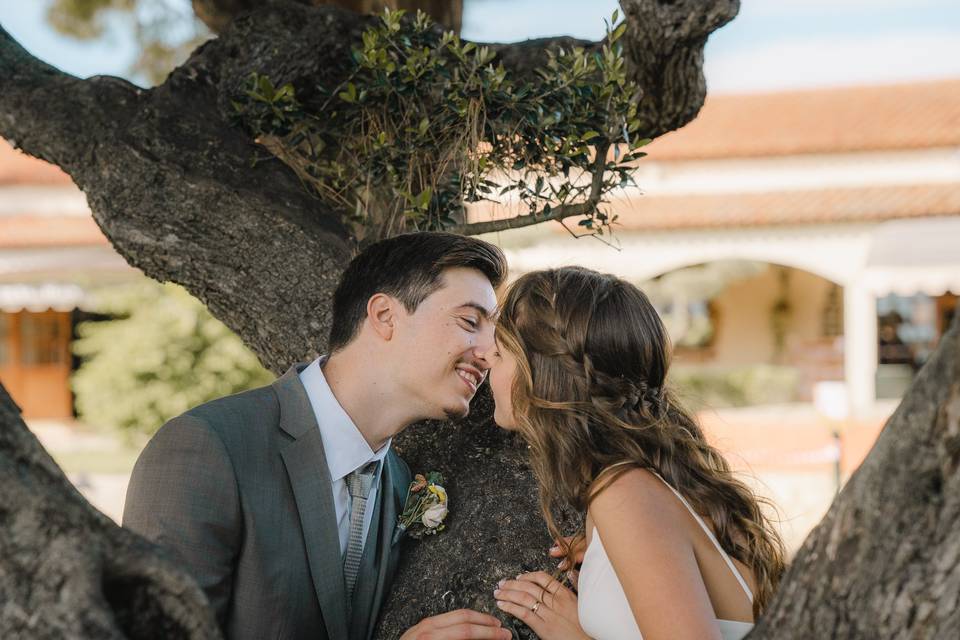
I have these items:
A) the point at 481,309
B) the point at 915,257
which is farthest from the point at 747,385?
the point at 481,309

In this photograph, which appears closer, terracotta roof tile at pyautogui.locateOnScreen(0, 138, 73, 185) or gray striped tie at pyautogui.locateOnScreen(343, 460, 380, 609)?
gray striped tie at pyautogui.locateOnScreen(343, 460, 380, 609)

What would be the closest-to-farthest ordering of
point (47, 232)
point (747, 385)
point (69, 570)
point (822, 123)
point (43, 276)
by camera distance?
1. point (69, 570)
2. point (43, 276)
3. point (47, 232)
4. point (747, 385)
5. point (822, 123)

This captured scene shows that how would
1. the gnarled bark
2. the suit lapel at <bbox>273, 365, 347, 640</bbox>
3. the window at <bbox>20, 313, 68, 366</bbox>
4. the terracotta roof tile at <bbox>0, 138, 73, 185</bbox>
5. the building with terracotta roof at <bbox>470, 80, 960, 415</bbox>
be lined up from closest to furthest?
the suit lapel at <bbox>273, 365, 347, 640</bbox>
the gnarled bark
the building with terracotta roof at <bbox>470, 80, 960, 415</bbox>
the window at <bbox>20, 313, 68, 366</bbox>
the terracotta roof tile at <bbox>0, 138, 73, 185</bbox>

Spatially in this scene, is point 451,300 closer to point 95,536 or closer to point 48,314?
point 95,536

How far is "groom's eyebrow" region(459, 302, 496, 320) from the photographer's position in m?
3.12

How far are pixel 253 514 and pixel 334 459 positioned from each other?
0.37m

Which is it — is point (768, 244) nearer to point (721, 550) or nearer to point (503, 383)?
point (503, 383)

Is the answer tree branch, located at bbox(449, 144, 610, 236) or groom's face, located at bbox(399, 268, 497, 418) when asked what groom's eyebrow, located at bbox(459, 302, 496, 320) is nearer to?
groom's face, located at bbox(399, 268, 497, 418)

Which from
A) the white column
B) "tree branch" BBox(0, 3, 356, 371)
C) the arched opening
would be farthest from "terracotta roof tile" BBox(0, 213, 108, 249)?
"tree branch" BBox(0, 3, 356, 371)

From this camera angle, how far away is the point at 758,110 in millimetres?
21641

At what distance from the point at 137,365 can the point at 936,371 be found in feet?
43.5

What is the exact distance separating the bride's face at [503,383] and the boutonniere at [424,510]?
28 cm

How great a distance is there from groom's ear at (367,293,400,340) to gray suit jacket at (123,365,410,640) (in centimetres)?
35

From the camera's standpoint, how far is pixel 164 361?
44.8ft
